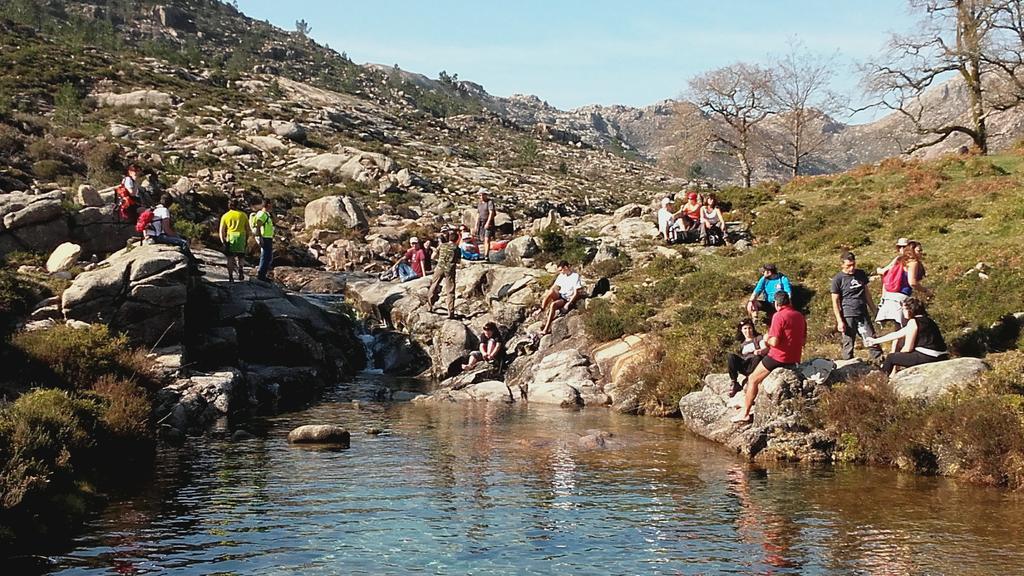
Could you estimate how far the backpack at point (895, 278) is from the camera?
55.1ft

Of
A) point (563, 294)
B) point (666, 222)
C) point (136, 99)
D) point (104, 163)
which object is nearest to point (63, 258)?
point (563, 294)

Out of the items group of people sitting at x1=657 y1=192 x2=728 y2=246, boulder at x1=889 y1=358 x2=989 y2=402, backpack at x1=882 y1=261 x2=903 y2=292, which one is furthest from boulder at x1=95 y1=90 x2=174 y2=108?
boulder at x1=889 y1=358 x2=989 y2=402

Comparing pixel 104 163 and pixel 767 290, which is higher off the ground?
pixel 104 163

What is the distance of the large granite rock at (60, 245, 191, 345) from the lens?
1875 cm

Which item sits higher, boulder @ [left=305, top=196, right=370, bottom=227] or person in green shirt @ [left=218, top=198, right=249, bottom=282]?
boulder @ [left=305, top=196, right=370, bottom=227]

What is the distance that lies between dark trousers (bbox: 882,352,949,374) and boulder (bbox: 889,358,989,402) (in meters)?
0.24

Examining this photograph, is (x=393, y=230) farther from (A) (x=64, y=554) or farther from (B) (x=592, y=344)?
(A) (x=64, y=554)

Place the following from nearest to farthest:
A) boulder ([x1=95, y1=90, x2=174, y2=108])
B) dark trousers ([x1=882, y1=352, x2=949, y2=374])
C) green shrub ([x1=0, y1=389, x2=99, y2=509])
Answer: green shrub ([x1=0, y1=389, x2=99, y2=509]), dark trousers ([x1=882, y1=352, x2=949, y2=374]), boulder ([x1=95, y1=90, x2=174, y2=108])

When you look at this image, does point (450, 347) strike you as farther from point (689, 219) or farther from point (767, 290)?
point (689, 219)

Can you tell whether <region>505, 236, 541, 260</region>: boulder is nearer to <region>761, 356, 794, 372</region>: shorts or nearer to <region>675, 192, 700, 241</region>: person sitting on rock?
<region>675, 192, 700, 241</region>: person sitting on rock

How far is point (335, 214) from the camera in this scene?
4609 cm

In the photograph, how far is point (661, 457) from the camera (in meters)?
14.5

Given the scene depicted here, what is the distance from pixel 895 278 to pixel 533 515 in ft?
34.0

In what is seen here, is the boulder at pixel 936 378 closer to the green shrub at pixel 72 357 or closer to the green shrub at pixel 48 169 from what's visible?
the green shrub at pixel 72 357
